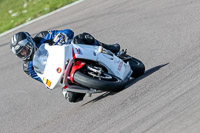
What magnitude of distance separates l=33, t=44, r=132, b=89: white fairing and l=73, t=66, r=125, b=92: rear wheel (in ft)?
0.56

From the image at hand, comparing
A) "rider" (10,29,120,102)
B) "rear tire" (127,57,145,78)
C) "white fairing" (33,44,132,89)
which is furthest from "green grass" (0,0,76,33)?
"white fairing" (33,44,132,89)

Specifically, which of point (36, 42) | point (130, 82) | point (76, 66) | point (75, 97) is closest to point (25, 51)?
point (36, 42)

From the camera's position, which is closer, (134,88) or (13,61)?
(134,88)

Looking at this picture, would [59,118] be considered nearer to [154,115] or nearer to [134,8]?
[154,115]

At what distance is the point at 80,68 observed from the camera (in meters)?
6.74

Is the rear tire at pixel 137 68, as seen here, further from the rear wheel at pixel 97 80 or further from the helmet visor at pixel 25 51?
the helmet visor at pixel 25 51

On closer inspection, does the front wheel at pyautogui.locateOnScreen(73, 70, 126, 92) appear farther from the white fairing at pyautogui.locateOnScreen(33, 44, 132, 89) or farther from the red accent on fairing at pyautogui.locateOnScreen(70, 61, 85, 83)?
the white fairing at pyautogui.locateOnScreen(33, 44, 132, 89)

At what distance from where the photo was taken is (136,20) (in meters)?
11.1

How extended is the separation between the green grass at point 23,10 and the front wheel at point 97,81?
7.66 m

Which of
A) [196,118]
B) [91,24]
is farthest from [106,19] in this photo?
[196,118]

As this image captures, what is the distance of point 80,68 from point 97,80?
0.33 metres

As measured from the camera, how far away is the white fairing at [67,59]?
6703 mm

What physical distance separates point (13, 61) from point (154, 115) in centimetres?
672

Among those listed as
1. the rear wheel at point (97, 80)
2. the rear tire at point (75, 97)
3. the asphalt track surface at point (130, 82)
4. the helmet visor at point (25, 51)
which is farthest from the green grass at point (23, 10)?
the rear wheel at point (97, 80)
